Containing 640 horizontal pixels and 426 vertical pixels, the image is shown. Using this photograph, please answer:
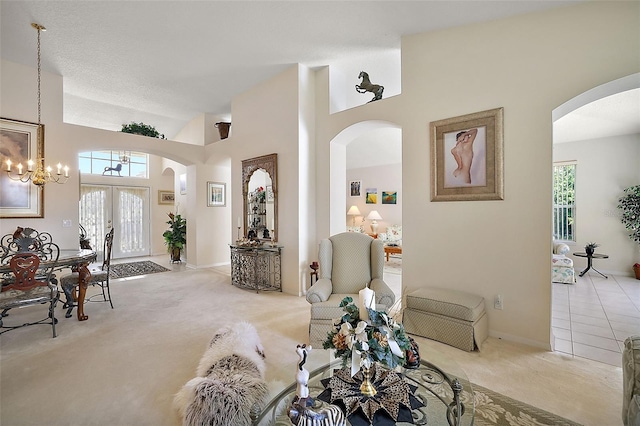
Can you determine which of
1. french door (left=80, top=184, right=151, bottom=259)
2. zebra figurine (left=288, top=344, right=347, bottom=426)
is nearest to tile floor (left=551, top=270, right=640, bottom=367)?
zebra figurine (left=288, top=344, right=347, bottom=426)

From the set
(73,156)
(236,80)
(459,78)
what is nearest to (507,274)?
(459,78)

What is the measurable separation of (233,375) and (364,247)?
1.90m

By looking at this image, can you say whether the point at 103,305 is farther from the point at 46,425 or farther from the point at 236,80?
the point at 236,80

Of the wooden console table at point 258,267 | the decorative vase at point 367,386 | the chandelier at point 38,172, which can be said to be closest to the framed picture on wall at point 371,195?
the wooden console table at point 258,267

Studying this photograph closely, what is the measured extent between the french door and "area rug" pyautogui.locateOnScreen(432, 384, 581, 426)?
28.6ft

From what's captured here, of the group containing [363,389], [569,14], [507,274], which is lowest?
[363,389]

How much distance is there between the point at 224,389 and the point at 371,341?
2.95 feet

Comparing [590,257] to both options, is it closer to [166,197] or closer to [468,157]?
[468,157]

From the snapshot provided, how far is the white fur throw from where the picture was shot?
58.6 inches

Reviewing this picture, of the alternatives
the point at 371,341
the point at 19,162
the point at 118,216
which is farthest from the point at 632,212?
the point at 118,216

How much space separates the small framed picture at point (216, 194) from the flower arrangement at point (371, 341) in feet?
19.2

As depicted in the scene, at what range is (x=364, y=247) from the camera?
3230mm

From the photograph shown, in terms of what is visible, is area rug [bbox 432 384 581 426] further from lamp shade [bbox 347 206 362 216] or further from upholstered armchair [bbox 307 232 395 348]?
lamp shade [bbox 347 206 362 216]

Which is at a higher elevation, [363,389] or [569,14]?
[569,14]
